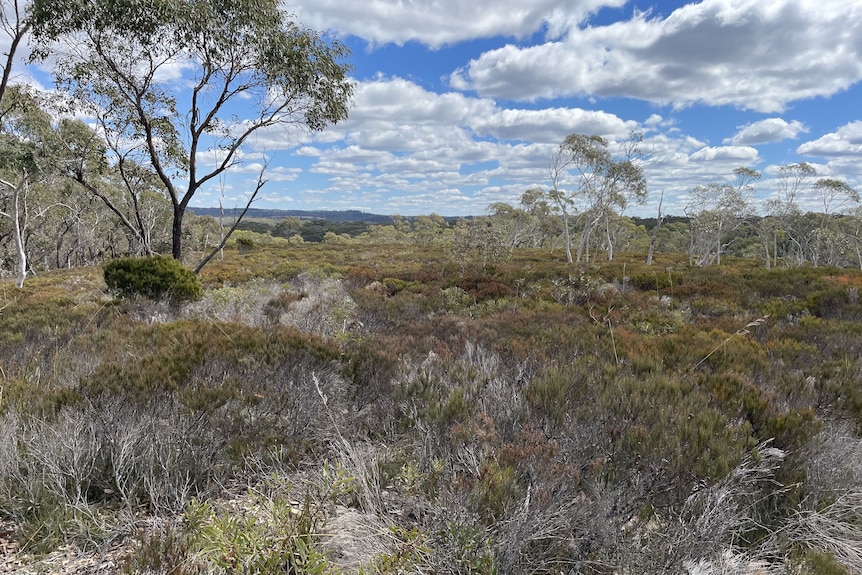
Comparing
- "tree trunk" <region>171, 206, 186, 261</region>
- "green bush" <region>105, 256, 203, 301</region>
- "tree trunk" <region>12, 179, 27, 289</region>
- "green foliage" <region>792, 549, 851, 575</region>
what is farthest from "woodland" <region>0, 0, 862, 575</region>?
"tree trunk" <region>12, 179, 27, 289</region>

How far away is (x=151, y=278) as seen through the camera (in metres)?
9.48

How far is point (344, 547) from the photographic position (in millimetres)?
2260

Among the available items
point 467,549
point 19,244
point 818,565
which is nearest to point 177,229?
point 467,549

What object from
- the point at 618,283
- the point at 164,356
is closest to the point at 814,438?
the point at 164,356

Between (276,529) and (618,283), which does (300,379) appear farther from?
(618,283)

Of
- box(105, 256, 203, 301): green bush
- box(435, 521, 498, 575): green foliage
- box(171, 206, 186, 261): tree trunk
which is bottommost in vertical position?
box(435, 521, 498, 575): green foliage

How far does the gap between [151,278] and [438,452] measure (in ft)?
29.7

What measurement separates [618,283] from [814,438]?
36.1ft

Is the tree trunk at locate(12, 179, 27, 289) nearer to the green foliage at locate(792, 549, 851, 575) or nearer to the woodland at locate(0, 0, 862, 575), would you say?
the woodland at locate(0, 0, 862, 575)

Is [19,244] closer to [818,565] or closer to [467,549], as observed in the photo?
[467,549]

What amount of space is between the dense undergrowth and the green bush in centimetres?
370

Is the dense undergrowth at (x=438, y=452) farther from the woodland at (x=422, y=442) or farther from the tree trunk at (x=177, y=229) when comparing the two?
the tree trunk at (x=177, y=229)

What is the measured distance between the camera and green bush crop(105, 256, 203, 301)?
9.51 metres

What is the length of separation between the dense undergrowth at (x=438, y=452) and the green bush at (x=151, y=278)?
12.1 feet
